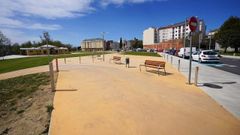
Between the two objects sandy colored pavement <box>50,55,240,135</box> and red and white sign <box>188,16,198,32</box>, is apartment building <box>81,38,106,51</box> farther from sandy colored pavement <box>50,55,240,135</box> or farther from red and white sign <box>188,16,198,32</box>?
sandy colored pavement <box>50,55,240,135</box>

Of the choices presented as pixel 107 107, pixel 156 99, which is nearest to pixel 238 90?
pixel 156 99

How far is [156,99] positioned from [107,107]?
73.8 inches

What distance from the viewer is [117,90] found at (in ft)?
24.8

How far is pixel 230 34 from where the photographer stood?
5144 cm

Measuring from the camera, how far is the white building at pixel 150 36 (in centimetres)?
12738

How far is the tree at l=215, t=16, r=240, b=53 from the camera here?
50.7 meters

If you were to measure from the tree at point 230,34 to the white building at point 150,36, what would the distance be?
231ft

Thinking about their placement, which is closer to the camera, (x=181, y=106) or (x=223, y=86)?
(x=181, y=106)

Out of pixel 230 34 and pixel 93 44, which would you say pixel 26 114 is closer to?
pixel 230 34

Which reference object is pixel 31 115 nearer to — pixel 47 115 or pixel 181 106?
pixel 47 115

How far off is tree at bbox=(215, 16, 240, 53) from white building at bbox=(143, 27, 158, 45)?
231 ft

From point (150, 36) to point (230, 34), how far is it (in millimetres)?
80231

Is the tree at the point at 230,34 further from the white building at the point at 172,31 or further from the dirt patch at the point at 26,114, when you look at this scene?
the dirt patch at the point at 26,114

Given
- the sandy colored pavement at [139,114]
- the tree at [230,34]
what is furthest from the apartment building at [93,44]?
the sandy colored pavement at [139,114]
